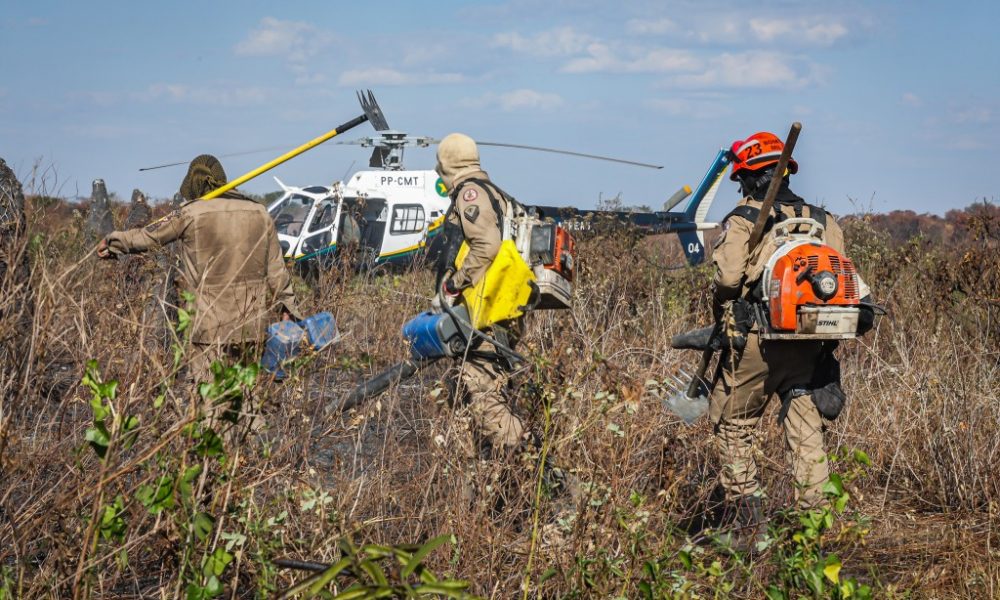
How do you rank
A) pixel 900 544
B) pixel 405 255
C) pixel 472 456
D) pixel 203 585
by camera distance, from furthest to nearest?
pixel 405 255 < pixel 900 544 < pixel 472 456 < pixel 203 585

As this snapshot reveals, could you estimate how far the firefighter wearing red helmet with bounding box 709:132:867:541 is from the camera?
4.46 meters

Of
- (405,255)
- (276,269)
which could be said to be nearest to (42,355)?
(276,269)

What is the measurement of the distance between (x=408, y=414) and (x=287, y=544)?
282cm

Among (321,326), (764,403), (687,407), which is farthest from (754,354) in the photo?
(321,326)

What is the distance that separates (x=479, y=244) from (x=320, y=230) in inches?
427

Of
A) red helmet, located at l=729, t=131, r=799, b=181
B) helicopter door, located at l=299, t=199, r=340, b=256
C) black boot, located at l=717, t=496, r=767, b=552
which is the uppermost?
red helmet, located at l=729, t=131, r=799, b=181

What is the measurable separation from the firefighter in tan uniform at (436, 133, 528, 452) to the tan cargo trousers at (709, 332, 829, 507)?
0.94 metres

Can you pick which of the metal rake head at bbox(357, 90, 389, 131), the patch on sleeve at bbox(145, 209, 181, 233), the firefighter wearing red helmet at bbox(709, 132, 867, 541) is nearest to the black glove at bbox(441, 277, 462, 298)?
the firefighter wearing red helmet at bbox(709, 132, 867, 541)

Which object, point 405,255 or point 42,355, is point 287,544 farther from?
point 405,255

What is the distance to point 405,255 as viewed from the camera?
16.2 m

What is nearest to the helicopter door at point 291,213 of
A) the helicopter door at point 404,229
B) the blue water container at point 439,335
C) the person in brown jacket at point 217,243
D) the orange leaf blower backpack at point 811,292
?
the helicopter door at point 404,229

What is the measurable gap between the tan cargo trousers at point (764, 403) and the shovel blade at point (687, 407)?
4.6 inches

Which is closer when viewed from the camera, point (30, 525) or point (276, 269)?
point (30, 525)

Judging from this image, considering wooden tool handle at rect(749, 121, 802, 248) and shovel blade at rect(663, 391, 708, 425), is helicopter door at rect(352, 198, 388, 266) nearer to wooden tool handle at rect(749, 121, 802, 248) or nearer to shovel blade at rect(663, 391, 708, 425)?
shovel blade at rect(663, 391, 708, 425)
